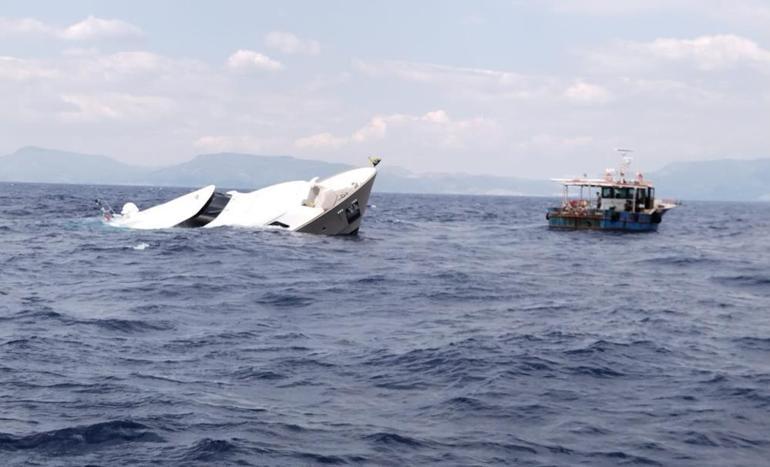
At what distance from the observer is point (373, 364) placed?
18.9m

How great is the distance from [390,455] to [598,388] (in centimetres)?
613

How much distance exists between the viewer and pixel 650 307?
93.4 feet

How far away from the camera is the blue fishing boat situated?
225ft

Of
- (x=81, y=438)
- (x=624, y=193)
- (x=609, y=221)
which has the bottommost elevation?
(x=81, y=438)

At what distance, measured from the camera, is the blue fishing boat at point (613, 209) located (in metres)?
68.5

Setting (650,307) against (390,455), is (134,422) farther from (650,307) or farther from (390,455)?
(650,307)

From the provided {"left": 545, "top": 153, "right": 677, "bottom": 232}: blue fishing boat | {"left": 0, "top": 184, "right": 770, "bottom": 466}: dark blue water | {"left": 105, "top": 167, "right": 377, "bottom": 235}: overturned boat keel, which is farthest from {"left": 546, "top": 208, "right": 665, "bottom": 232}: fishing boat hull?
{"left": 0, "top": 184, "right": 770, "bottom": 466}: dark blue water

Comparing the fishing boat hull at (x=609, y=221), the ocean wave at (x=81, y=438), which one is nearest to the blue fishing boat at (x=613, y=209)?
the fishing boat hull at (x=609, y=221)

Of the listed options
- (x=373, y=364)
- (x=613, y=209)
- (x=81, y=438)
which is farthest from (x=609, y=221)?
(x=81, y=438)

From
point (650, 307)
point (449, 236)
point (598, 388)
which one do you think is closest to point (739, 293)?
point (650, 307)

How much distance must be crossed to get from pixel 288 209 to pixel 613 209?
30.1m

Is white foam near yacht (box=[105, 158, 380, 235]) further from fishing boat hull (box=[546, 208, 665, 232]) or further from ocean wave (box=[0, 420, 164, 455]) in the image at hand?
ocean wave (box=[0, 420, 164, 455])

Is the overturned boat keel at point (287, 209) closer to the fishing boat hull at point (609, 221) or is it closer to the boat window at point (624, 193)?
the fishing boat hull at point (609, 221)

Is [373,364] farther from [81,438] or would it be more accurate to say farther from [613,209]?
[613,209]
